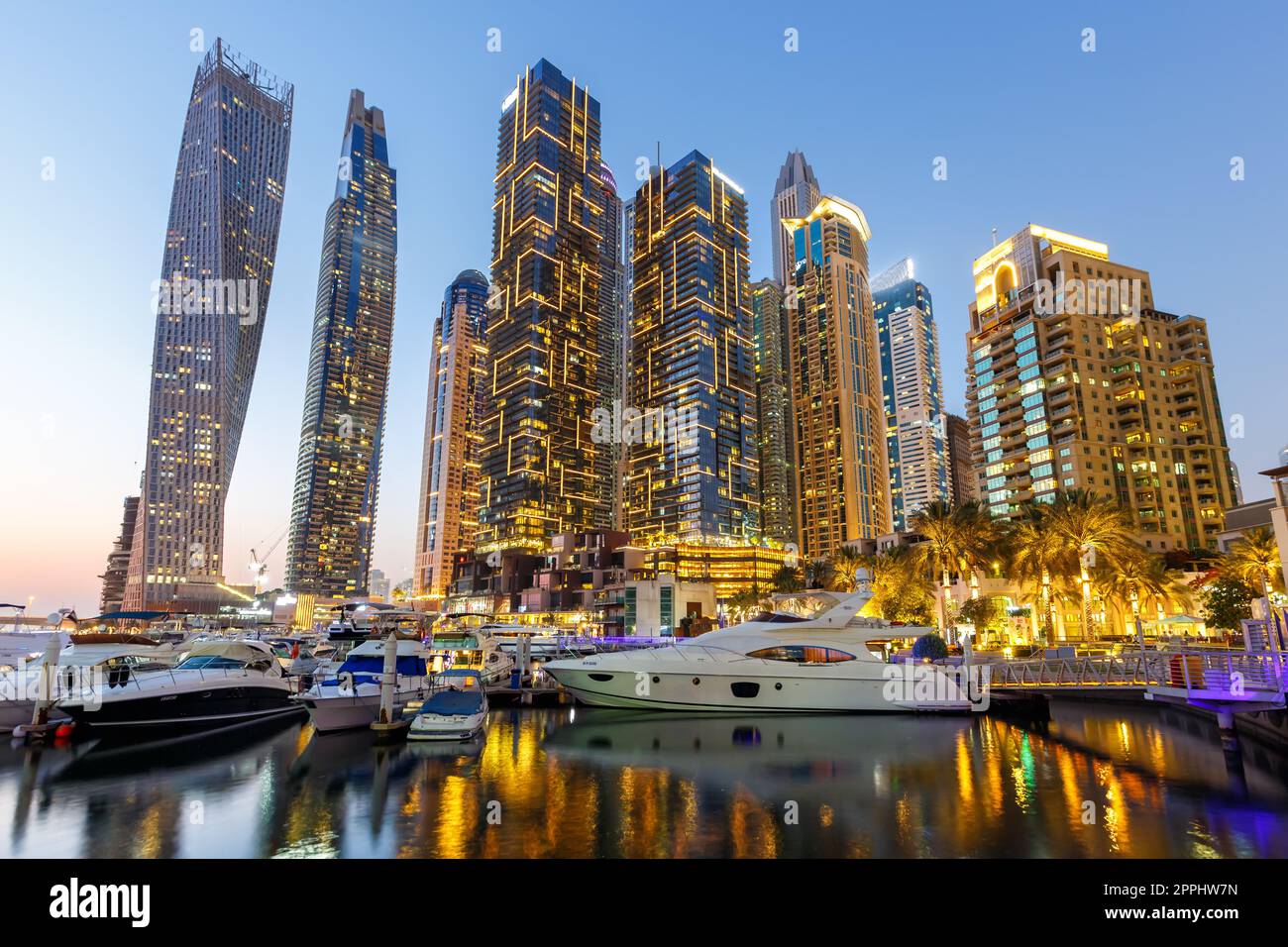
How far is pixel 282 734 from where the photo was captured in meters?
22.5

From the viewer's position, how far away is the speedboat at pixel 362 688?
858 inches

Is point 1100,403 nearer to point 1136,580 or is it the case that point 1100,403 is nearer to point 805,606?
point 1136,580

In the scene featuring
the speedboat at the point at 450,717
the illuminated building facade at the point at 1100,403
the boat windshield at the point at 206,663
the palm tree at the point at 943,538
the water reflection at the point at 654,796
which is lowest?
the water reflection at the point at 654,796

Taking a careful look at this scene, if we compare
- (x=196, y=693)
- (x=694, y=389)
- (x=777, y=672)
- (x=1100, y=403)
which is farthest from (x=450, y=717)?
(x=694, y=389)

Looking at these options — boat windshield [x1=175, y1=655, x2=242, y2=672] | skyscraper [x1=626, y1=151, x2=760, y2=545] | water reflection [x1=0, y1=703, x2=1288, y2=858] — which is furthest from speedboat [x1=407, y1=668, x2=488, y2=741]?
skyscraper [x1=626, y1=151, x2=760, y2=545]

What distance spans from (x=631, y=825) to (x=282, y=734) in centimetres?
1627

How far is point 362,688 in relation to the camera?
22.9 meters

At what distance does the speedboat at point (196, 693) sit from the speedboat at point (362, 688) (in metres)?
2.63

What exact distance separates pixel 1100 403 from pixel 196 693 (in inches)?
4833

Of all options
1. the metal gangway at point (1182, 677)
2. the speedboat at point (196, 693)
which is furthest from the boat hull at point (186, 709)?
the metal gangway at point (1182, 677)

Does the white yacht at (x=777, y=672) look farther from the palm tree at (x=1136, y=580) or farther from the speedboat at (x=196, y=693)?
the palm tree at (x=1136, y=580)

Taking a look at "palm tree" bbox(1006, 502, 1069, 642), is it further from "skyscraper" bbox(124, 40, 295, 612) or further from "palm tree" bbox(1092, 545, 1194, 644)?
"skyscraper" bbox(124, 40, 295, 612)
